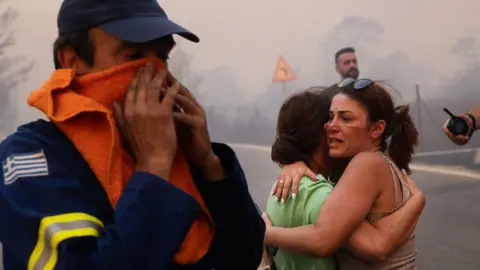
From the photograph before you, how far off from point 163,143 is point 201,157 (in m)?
0.10

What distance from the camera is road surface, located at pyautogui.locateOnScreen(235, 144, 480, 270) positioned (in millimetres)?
2320

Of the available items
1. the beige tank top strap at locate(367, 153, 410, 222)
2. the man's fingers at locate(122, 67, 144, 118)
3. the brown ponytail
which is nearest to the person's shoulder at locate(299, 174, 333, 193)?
the beige tank top strap at locate(367, 153, 410, 222)

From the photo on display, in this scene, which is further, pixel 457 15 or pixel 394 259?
pixel 457 15

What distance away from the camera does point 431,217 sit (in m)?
2.39

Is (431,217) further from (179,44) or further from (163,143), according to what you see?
(163,143)

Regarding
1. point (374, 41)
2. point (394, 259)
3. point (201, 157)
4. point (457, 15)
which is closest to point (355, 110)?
point (394, 259)

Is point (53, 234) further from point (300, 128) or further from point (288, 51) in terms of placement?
point (288, 51)

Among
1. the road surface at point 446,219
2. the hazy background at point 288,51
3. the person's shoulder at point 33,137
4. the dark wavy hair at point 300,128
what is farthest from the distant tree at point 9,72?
the person's shoulder at point 33,137

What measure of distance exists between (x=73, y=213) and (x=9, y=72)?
1926 millimetres

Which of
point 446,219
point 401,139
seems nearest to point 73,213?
point 401,139

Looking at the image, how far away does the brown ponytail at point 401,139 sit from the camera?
1.56m

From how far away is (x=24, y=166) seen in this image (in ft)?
2.33

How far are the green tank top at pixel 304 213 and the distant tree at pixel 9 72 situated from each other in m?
1.54

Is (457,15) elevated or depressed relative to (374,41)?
elevated
